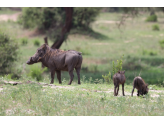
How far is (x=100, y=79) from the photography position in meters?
11.6

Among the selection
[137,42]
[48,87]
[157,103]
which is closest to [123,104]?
[157,103]

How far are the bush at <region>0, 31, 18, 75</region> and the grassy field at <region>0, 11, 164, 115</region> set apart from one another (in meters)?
0.46

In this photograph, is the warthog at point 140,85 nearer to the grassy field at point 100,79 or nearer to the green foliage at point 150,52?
the grassy field at point 100,79

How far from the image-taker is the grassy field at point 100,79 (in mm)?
6668

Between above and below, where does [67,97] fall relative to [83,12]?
below

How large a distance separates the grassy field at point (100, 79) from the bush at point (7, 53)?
460 mm

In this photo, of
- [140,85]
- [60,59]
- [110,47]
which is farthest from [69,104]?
[110,47]

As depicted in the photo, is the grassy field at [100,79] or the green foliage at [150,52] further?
the green foliage at [150,52]

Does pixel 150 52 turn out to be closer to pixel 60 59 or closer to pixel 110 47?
pixel 110 47

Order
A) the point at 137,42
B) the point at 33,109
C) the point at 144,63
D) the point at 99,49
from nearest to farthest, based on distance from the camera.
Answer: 1. the point at 33,109
2. the point at 144,63
3. the point at 99,49
4. the point at 137,42

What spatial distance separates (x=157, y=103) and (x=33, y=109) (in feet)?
11.1

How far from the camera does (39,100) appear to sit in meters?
7.07

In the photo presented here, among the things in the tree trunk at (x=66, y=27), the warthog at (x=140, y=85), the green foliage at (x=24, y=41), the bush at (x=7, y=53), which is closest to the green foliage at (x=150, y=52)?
the tree trunk at (x=66, y=27)

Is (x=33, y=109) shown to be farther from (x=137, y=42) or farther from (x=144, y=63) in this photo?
(x=137, y=42)
